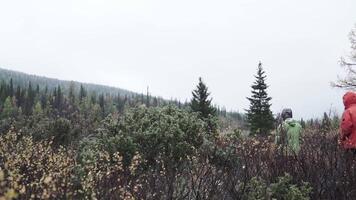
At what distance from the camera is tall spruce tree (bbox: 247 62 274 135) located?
1467 inches

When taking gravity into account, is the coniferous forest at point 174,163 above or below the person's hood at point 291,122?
below

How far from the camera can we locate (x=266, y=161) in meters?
7.49

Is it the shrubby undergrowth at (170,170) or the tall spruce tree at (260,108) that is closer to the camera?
the shrubby undergrowth at (170,170)

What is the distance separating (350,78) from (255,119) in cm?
961

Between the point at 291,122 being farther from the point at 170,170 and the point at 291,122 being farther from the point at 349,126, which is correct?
the point at 170,170

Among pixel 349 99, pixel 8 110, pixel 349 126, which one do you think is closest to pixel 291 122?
pixel 349 99

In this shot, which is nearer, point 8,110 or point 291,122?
point 291,122

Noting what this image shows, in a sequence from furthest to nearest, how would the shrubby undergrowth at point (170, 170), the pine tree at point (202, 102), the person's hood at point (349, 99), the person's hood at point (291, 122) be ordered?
the pine tree at point (202, 102)
the person's hood at point (291, 122)
the person's hood at point (349, 99)
the shrubby undergrowth at point (170, 170)

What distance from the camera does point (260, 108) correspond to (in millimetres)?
39438

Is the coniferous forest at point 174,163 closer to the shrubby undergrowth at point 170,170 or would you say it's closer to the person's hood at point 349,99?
the shrubby undergrowth at point 170,170

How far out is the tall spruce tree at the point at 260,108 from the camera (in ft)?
122

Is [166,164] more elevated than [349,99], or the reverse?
[349,99]

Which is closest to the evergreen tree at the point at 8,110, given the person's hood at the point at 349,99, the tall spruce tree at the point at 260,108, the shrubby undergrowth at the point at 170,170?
the tall spruce tree at the point at 260,108

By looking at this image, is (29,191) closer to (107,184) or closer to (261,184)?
(107,184)
